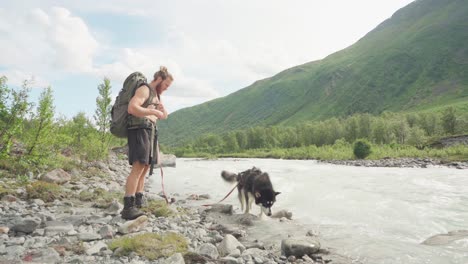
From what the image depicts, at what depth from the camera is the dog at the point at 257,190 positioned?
9727 mm

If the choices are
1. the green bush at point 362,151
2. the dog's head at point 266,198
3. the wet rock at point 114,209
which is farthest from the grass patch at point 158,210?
the green bush at point 362,151

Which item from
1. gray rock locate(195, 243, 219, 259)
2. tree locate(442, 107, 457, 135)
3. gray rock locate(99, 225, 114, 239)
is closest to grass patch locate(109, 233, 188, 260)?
gray rock locate(195, 243, 219, 259)

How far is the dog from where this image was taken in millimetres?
9727

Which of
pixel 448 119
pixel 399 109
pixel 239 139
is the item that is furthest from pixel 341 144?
pixel 399 109

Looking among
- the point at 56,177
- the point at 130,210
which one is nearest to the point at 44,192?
the point at 56,177

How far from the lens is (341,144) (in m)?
86.6

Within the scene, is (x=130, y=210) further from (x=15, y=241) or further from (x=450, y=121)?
(x=450, y=121)

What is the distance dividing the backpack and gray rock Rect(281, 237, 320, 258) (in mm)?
3993

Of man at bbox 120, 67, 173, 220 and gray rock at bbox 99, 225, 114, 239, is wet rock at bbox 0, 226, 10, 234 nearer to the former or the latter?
gray rock at bbox 99, 225, 114, 239

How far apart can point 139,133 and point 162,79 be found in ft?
4.67

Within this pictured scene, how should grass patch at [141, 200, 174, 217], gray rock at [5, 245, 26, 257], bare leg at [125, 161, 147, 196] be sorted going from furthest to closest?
grass patch at [141, 200, 174, 217], bare leg at [125, 161, 147, 196], gray rock at [5, 245, 26, 257]

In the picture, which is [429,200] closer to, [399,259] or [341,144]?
[399,259]

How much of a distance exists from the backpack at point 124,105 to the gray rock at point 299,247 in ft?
13.1

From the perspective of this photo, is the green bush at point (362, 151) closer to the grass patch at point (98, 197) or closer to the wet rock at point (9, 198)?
the grass patch at point (98, 197)
